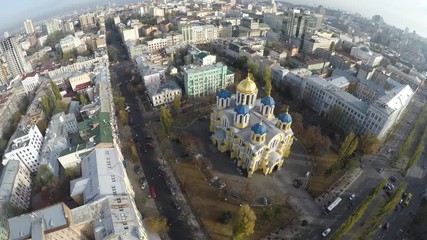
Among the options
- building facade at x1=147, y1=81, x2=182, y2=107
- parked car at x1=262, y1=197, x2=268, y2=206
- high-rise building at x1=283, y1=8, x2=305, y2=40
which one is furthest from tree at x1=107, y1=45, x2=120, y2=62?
parked car at x1=262, y1=197, x2=268, y2=206

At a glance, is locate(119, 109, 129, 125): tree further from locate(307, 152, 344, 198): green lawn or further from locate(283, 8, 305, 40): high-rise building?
locate(283, 8, 305, 40): high-rise building

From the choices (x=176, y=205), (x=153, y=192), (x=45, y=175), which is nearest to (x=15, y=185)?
(x=45, y=175)

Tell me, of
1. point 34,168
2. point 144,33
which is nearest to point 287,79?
point 34,168

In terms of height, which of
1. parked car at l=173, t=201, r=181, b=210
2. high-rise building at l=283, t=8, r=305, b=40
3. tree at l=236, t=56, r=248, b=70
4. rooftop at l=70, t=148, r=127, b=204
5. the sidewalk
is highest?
high-rise building at l=283, t=8, r=305, b=40

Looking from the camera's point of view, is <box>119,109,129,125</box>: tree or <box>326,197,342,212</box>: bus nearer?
<box>326,197,342,212</box>: bus

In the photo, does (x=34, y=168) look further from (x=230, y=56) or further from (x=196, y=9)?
(x=196, y=9)

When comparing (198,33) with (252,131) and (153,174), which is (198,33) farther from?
(153,174)
